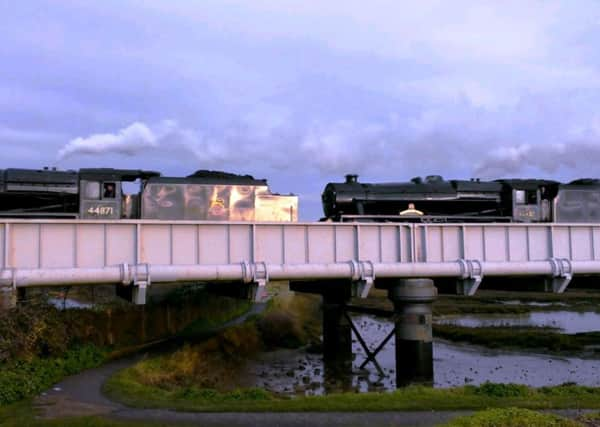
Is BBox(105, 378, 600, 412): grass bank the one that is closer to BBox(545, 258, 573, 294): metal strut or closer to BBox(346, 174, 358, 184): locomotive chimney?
BBox(545, 258, 573, 294): metal strut

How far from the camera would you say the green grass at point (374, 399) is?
17.0 meters

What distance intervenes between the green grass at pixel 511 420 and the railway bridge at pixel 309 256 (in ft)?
35.1

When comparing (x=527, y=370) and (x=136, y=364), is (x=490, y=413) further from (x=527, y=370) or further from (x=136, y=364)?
(x=527, y=370)

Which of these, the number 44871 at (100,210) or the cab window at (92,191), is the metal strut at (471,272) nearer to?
the number 44871 at (100,210)

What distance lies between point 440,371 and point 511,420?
18890 millimetres

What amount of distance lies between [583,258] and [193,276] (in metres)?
17.0

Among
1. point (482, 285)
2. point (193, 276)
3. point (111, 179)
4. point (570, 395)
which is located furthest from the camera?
point (482, 285)

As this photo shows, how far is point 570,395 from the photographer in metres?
19.1

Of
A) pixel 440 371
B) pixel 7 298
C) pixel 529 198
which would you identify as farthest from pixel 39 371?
pixel 529 198

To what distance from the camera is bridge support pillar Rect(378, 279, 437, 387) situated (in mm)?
25578

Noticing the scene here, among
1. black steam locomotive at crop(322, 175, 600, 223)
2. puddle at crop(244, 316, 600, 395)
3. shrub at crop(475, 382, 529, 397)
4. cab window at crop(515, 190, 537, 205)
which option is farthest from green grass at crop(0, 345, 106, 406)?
cab window at crop(515, 190, 537, 205)

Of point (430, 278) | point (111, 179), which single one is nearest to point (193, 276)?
point (111, 179)

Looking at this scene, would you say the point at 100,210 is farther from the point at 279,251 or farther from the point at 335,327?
the point at 335,327

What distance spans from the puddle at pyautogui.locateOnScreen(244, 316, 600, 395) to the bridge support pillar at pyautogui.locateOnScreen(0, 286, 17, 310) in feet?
38.9
